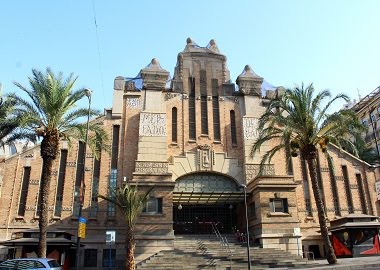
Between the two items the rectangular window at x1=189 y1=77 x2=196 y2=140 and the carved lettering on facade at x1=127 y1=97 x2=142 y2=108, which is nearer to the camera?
the rectangular window at x1=189 y1=77 x2=196 y2=140

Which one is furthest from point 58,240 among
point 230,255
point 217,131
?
point 217,131

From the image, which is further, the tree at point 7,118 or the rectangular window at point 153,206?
the rectangular window at point 153,206

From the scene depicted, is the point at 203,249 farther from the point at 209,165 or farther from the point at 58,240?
the point at 58,240

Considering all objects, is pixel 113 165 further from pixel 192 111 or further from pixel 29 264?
pixel 29 264

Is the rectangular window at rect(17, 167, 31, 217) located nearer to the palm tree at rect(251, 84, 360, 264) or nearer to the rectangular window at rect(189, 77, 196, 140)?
the rectangular window at rect(189, 77, 196, 140)

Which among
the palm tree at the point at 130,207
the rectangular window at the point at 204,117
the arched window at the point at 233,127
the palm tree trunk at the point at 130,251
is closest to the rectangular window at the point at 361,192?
the arched window at the point at 233,127

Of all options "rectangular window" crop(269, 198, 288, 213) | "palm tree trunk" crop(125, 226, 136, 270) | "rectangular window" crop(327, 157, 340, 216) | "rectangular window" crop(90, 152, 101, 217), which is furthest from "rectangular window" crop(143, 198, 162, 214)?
"rectangular window" crop(327, 157, 340, 216)

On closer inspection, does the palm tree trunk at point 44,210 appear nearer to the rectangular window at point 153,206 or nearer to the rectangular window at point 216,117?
the rectangular window at point 153,206

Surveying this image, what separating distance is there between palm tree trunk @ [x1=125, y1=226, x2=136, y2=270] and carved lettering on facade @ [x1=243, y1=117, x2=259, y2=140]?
522 inches

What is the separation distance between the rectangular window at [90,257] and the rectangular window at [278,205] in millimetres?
13767

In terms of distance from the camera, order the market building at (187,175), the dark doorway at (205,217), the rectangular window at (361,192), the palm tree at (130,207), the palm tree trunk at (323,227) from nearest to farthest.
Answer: the palm tree trunk at (323,227) → the palm tree at (130,207) → the market building at (187,175) → the dark doorway at (205,217) → the rectangular window at (361,192)

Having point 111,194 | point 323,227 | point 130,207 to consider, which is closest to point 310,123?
point 323,227

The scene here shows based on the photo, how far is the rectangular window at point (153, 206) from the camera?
26609 mm

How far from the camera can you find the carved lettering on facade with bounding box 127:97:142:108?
3176cm
